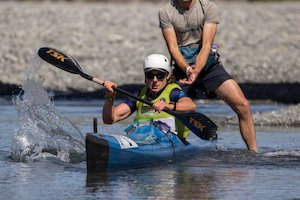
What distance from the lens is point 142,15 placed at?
3356 centimetres

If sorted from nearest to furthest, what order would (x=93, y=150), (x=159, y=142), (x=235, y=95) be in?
(x=93, y=150) < (x=159, y=142) < (x=235, y=95)

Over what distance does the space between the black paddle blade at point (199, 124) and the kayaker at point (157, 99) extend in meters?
0.08

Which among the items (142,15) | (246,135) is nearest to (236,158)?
(246,135)

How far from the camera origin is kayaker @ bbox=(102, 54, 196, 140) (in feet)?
40.7

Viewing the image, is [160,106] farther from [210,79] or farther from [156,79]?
[210,79]

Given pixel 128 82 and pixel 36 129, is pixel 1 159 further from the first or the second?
pixel 128 82

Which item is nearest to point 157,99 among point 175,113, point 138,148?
point 175,113

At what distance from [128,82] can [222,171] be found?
39.0 feet

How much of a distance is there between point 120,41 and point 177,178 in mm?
17712

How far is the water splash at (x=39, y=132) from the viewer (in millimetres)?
13023

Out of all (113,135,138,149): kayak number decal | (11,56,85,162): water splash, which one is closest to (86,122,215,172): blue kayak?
(113,135,138,149): kayak number decal

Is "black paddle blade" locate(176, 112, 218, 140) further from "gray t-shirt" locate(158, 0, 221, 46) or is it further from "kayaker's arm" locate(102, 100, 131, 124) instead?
"gray t-shirt" locate(158, 0, 221, 46)

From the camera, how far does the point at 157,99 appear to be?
12555 millimetres

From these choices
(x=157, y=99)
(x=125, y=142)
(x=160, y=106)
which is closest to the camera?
(x=125, y=142)
